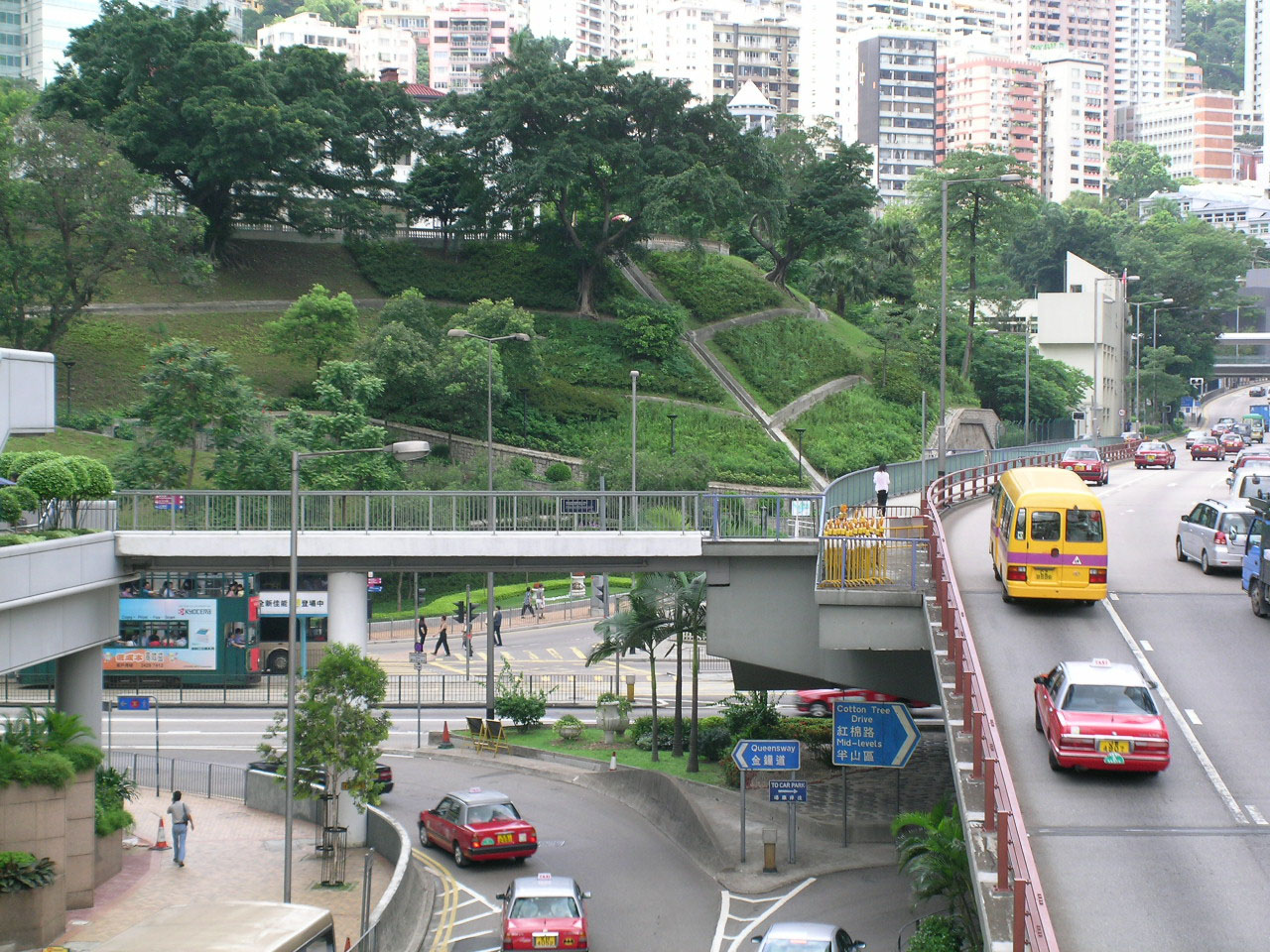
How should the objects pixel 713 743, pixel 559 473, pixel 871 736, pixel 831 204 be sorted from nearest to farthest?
pixel 871 736 < pixel 713 743 < pixel 559 473 < pixel 831 204

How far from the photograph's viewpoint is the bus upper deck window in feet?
81.1

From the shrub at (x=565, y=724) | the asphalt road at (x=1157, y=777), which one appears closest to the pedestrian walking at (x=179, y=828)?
the shrub at (x=565, y=724)

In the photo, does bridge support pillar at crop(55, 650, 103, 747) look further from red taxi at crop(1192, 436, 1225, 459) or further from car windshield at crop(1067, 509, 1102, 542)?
red taxi at crop(1192, 436, 1225, 459)

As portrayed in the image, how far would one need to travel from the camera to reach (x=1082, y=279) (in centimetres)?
10694

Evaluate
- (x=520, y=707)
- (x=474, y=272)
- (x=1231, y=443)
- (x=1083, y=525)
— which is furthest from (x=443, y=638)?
(x=1231, y=443)

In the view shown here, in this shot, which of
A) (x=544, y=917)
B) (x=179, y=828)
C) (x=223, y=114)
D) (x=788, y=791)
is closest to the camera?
(x=544, y=917)

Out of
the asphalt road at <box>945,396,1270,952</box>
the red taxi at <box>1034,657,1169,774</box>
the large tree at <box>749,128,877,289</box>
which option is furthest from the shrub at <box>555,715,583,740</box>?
the large tree at <box>749,128,877,289</box>

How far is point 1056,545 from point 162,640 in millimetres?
33293

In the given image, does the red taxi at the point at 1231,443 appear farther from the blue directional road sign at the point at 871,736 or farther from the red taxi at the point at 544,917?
the red taxi at the point at 544,917

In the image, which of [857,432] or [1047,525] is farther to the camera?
[857,432]

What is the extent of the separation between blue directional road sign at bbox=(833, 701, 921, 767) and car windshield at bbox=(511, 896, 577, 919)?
657 cm

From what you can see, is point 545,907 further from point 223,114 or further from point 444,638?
point 223,114

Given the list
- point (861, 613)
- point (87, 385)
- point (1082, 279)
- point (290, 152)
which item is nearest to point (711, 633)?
point (861, 613)

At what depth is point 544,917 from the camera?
23375 mm
